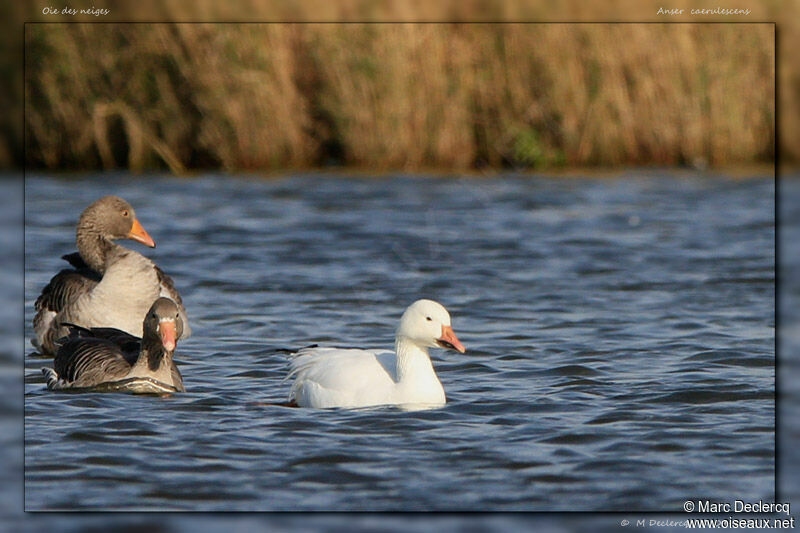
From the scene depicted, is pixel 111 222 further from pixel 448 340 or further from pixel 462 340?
pixel 448 340

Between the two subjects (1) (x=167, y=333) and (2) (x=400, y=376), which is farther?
(1) (x=167, y=333)

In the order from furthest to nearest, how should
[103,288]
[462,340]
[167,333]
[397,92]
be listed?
1. [397,92]
2. [462,340]
3. [103,288]
4. [167,333]

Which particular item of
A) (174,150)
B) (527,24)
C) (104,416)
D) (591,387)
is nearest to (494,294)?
(591,387)

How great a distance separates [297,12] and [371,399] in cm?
1066

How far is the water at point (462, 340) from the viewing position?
587 centimetres

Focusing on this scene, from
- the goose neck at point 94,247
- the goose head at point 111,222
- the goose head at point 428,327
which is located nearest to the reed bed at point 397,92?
the goose head at point 111,222

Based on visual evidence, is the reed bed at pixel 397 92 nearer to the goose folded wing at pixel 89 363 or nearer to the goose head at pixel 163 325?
the goose folded wing at pixel 89 363

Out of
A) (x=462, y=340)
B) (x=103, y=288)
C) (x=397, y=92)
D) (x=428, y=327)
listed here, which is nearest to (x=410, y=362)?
(x=428, y=327)

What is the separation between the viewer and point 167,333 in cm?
744

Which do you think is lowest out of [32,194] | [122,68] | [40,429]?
[40,429]

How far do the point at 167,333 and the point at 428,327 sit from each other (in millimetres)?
1605

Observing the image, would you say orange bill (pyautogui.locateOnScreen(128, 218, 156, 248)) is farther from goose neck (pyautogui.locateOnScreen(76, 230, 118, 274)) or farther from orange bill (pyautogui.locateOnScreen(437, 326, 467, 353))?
orange bill (pyautogui.locateOnScreen(437, 326, 467, 353))

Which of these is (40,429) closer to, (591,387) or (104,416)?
(104,416)

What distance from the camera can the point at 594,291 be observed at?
36.6 ft
